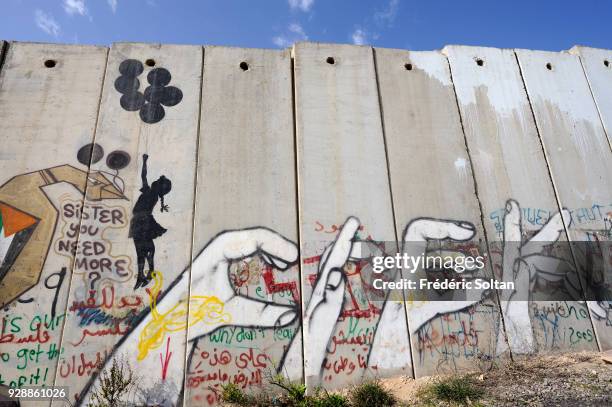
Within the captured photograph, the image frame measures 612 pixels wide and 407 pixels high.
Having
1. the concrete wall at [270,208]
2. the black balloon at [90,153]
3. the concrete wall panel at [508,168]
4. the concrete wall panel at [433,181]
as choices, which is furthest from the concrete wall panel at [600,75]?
the black balloon at [90,153]

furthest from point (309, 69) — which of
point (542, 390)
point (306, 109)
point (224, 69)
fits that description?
point (542, 390)

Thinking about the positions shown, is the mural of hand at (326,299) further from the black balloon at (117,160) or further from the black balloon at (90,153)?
the black balloon at (90,153)

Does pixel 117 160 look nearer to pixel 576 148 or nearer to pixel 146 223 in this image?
pixel 146 223

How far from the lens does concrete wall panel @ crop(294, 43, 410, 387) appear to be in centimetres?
569

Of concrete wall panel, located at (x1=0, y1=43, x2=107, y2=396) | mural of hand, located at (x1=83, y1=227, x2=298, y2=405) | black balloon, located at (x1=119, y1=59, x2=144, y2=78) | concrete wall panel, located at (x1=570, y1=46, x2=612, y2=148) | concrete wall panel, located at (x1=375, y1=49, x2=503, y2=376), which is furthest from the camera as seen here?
concrete wall panel, located at (x1=570, y1=46, x2=612, y2=148)

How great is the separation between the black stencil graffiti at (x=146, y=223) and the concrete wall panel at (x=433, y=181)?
3.60m

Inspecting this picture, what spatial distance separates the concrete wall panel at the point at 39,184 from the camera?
5328 mm

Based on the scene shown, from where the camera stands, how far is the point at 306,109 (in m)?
6.87

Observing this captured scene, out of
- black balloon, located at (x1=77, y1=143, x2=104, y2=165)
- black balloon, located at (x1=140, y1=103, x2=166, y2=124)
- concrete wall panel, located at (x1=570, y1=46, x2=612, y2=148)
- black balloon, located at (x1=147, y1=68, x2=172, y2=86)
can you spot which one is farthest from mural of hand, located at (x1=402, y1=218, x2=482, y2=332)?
black balloon, located at (x1=77, y1=143, x2=104, y2=165)

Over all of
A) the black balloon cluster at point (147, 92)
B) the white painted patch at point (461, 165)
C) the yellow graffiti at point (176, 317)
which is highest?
the black balloon cluster at point (147, 92)

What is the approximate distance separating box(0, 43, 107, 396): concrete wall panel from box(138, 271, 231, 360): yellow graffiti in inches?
44.8

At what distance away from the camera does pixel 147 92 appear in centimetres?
675

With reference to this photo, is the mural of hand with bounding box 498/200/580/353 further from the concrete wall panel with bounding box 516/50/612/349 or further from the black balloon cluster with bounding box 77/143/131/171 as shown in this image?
the black balloon cluster with bounding box 77/143/131/171

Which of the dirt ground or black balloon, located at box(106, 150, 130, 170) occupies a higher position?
black balloon, located at box(106, 150, 130, 170)
